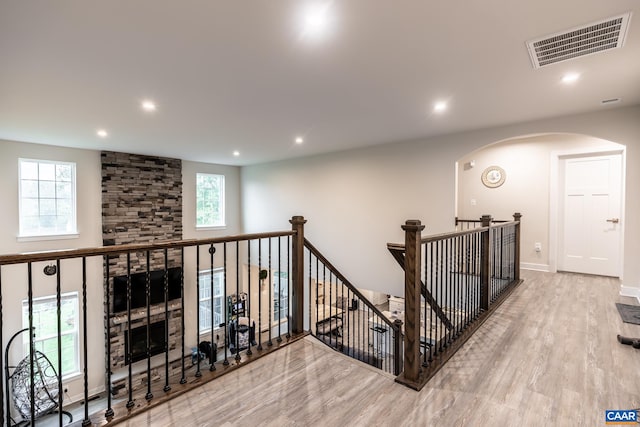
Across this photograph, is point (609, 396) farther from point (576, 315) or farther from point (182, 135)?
point (182, 135)

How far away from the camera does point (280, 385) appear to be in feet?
7.07

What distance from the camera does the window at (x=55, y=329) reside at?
580cm

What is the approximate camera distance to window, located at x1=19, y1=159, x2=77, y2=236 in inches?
226

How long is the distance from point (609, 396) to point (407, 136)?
167 inches

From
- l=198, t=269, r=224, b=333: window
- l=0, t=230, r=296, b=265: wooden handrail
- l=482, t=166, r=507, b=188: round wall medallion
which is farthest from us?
l=198, t=269, r=224, b=333: window

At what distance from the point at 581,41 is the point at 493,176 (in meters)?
4.00

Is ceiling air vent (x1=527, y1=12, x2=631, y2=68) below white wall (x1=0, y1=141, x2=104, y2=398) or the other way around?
Result: the other way around

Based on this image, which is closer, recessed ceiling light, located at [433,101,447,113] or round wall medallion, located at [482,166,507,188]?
recessed ceiling light, located at [433,101,447,113]

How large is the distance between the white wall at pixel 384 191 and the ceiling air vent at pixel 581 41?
6.82ft

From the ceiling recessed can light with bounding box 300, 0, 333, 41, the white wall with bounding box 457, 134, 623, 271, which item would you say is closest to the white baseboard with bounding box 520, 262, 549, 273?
the white wall with bounding box 457, 134, 623, 271

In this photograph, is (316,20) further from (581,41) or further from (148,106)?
(148,106)

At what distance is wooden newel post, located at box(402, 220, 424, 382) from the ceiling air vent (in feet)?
5.79

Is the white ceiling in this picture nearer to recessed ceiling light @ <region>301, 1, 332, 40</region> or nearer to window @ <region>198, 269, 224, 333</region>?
recessed ceiling light @ <region>301, 1, 332, 40</region>

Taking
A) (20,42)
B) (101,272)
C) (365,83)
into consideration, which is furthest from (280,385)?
(101,272)
